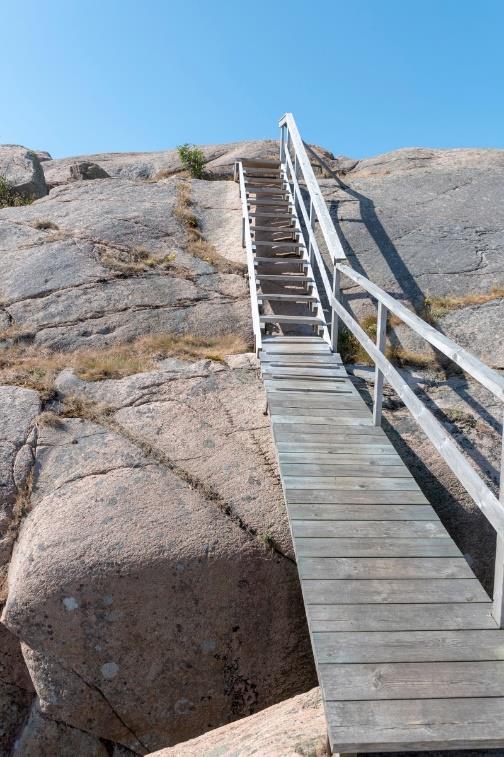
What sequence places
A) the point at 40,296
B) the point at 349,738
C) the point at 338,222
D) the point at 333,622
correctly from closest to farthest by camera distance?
the point at 349,738 < the point at 333,622 < the point at 40,296 < the point at 338,222

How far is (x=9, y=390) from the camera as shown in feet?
23.0

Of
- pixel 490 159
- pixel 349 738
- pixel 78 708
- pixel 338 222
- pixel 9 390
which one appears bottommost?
pixel 78 708

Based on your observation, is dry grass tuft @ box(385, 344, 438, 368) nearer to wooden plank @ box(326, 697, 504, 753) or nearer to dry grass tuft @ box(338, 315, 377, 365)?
dry grass tuft @ box(338, 315, 377, 365)

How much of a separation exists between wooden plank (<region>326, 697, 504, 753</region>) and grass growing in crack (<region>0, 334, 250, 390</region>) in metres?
4.94

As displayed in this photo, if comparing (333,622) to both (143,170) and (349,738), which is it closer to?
(349,738)

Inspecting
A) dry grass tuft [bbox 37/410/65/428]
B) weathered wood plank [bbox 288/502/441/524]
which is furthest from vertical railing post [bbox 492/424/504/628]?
dry grass tuft [bbox 37/410/65/428]

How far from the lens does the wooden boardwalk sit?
9.58 ft

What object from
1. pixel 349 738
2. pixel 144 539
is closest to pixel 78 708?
pixel 144 539

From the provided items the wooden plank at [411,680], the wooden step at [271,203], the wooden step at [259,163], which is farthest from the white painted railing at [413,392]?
the wooden step at [259,163]

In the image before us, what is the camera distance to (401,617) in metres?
3.61

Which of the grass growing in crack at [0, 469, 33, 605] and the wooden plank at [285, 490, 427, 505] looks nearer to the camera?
the wooden plank at [285, 490, 427, 505]

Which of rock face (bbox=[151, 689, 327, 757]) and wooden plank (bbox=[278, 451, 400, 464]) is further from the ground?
A: wooden plank (bbox=[278, 451, 400, 464])

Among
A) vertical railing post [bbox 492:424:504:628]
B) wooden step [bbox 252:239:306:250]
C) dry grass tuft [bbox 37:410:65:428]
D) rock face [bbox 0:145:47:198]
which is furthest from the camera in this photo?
rock face [bbox 0:145:47:198]

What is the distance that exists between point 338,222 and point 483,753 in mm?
9731
